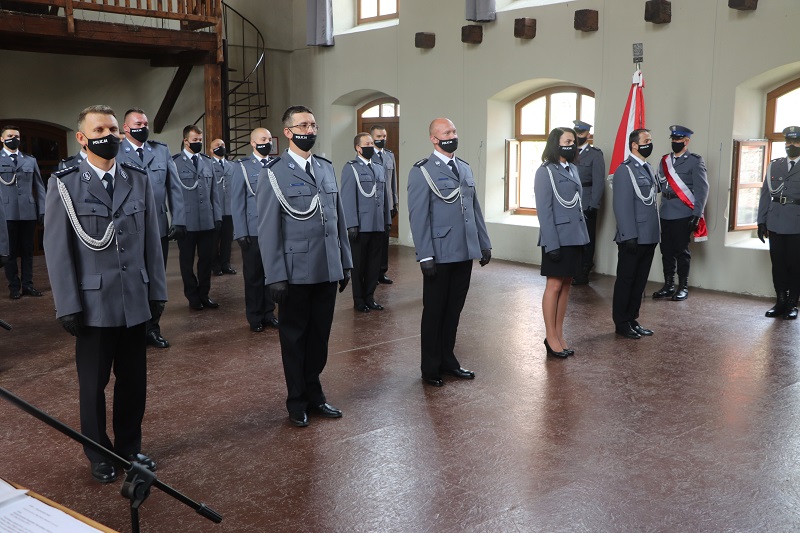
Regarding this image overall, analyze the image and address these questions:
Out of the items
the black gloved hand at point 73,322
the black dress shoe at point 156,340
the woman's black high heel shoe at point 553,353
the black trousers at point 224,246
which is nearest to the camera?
the black gloved hand at point 73,322

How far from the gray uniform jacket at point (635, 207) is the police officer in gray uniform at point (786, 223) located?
145 centimetres

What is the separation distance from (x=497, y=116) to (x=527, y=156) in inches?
26.5

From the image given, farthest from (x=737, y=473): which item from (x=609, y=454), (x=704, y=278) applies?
(x=704, y=278)

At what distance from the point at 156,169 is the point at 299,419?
9.33 ft

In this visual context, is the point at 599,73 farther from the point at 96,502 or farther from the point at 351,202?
the point at 96,502

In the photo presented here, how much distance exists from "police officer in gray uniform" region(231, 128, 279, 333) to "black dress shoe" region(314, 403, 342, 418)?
2072mm

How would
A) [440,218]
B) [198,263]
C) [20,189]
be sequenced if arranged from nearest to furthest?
[440,218], [198,263], [20,189]

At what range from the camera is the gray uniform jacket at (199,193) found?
265 inches

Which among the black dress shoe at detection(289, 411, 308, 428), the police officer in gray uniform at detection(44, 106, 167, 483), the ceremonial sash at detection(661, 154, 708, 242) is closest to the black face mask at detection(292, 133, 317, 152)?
the police officer in gray uniform at detection(44, 106, 167, 483)

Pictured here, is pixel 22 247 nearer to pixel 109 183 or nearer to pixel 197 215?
pixel 197 215

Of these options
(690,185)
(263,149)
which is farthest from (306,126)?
(690,185)

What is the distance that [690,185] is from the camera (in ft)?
24.2

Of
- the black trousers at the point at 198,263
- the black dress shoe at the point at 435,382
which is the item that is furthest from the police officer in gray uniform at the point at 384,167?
the black dress shoe at the point at 435,382

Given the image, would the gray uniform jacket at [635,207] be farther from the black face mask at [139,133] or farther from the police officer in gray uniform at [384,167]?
the black face mask at [139,133]
